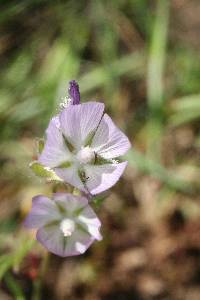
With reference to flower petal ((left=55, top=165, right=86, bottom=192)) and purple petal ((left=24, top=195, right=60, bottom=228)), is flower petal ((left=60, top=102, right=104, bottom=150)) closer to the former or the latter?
flower petal ((left=55, top=165, right=86, bottom=192))

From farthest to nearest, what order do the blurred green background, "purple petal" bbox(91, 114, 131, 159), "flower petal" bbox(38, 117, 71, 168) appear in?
the blurred green background → "purple petal" bbox(91, 114, 131, 159) → "flower petal" bbox(38, 117, 71, 168)

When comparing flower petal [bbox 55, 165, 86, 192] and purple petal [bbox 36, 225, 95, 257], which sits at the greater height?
flower petal [bbox 55, 165, 86, 192]

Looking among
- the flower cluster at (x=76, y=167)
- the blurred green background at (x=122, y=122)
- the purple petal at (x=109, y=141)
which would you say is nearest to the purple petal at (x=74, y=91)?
the flower cluster at (x=76, y=167)

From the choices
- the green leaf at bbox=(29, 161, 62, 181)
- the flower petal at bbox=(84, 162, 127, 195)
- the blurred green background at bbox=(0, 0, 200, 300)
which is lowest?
the blurred green background at bbox=(0, 0, 200, 300)

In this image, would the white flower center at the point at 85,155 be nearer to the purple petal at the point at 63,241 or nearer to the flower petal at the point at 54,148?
the flower petal at the point at 54,148

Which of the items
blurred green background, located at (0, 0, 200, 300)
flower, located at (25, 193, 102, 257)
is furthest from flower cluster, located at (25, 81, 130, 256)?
blurred green background, located at (0, 0, 200, 300)

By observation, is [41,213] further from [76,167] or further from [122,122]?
[122,122]

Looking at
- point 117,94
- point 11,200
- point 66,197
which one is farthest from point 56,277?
point 66,197
